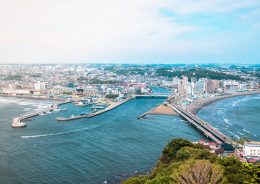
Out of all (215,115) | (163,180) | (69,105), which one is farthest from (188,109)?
(163,180)

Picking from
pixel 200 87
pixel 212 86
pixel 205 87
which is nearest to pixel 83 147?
pixel 200 87

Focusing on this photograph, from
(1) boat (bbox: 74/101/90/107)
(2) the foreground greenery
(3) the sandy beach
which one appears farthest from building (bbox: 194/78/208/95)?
(2) the foreground greenery

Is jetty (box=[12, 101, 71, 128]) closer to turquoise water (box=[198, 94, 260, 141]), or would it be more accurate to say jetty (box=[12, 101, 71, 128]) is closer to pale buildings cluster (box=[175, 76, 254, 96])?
turquoise water (box=[198, 94, 260, 141])

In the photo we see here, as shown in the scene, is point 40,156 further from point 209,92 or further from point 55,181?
point 209,92

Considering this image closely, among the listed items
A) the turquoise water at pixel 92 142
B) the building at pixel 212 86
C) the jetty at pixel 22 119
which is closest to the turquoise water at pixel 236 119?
the turquoise water at pixel 92 142

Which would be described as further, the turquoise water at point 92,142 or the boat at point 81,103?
the boat at point 81,103

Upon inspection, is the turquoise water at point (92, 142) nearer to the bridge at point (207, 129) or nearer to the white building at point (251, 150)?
the bridge at point (207, 129)

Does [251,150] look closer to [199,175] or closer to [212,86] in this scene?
[199,175]
